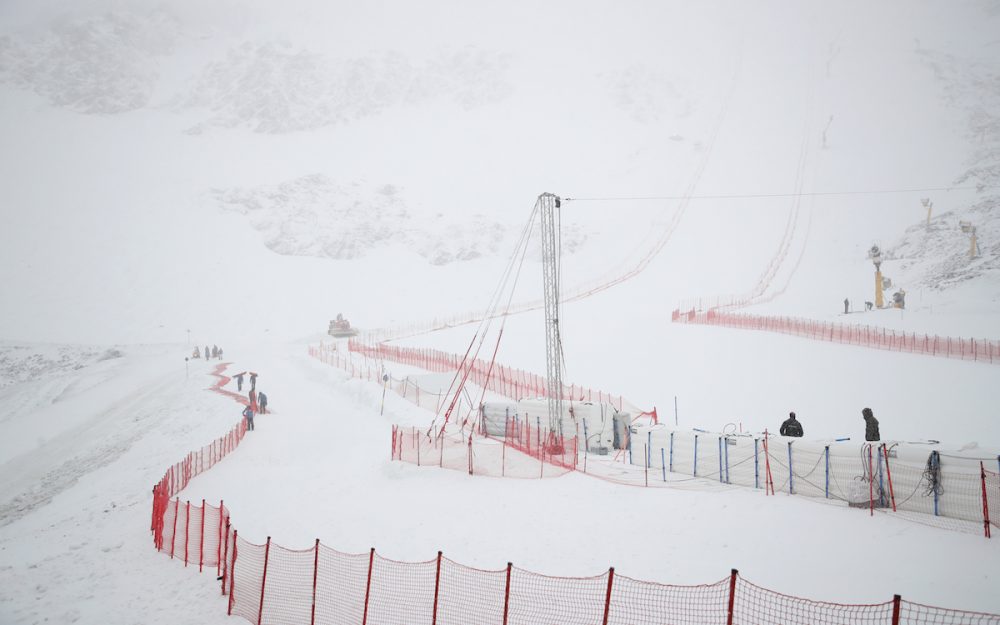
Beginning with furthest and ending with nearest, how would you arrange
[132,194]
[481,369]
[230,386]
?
1. [132,194]
2. [230,386]
3. [481,369]

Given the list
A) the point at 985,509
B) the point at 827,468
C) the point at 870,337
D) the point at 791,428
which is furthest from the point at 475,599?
the point at 870,337

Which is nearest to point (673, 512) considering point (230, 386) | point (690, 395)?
point (690, 395)

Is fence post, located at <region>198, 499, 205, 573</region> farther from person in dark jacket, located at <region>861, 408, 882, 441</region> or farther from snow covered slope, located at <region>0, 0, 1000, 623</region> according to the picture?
person in dark jacket, located at <region>861, 408, 882, 441</region>

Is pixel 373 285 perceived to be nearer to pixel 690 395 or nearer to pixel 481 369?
pixel 481 369

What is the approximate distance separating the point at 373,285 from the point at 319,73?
108 m

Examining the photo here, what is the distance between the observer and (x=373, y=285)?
249 ft

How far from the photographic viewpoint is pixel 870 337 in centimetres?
3181

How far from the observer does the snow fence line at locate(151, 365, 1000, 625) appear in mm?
8422

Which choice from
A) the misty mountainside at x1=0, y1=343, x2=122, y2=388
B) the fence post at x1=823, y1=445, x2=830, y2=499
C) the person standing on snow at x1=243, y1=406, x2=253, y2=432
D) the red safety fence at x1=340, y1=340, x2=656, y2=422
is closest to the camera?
the fence post at x1=823, y1=445, x2=830, y2=499

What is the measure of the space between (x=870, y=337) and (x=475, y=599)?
31238 millimetres

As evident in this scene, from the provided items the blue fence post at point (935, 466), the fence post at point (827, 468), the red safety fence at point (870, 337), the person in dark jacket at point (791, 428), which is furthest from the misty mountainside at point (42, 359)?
the blue fence post at point (935, 466)

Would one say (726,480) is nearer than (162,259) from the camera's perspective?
Yes

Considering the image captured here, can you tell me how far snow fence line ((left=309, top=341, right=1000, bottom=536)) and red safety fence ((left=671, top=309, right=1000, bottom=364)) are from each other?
17.1m

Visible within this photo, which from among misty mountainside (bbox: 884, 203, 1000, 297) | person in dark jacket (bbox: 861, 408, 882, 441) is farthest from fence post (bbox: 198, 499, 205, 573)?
misty mountainside (bbox: 884, 203, 1000, 297)
